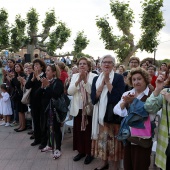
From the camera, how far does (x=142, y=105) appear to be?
272 centimetres

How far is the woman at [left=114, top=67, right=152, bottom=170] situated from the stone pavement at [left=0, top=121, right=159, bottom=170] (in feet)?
4.33

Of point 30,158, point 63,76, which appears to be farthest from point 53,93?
point 63,76

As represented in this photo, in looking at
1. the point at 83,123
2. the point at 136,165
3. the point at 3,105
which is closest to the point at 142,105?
the point at 136,165

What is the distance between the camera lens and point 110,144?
141 inches

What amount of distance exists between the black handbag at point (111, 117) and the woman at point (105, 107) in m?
0.02

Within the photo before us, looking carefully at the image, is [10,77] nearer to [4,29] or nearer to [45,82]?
[45,82]

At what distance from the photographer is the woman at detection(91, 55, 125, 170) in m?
3.49

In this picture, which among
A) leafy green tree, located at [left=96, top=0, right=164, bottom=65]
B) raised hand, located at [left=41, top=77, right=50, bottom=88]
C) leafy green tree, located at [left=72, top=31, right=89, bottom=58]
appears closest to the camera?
raised hand, located at [left=41, top=77, right=50, bottom=88]

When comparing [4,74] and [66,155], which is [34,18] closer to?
[4,74]

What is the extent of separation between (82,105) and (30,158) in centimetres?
152

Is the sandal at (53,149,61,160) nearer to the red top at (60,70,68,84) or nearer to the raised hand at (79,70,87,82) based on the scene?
the raised hand at (79,70,87,82)

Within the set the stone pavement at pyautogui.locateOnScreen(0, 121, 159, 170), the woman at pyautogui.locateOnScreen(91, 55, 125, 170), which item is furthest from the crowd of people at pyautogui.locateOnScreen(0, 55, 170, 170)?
the stone pavement at pyautogui.locateOnScreen(0, 121, 159, 170)

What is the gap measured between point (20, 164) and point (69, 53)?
589 inches

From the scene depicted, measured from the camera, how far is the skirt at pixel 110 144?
358 centimetres
